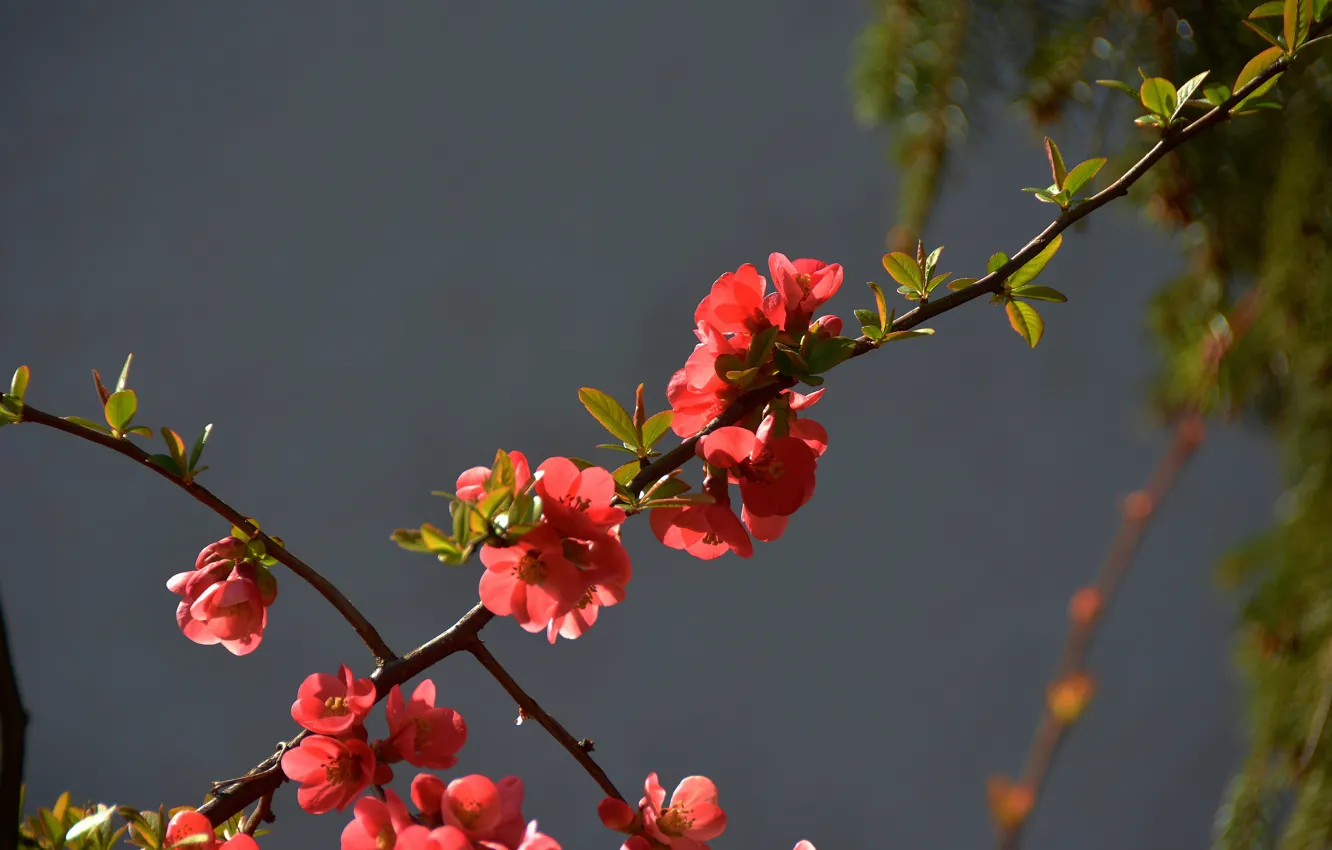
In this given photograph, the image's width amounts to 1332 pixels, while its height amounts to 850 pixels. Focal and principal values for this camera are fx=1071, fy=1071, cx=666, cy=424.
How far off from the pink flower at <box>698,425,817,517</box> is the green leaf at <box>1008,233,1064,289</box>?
0.30 ft

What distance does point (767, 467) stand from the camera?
312mm

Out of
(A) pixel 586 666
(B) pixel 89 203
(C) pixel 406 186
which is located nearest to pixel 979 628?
(A) pixel 586 666

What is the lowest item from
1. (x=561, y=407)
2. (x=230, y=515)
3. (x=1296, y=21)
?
(x=1296, y=21)

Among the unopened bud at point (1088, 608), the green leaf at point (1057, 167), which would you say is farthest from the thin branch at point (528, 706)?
the unopened bud at point (1088, 608)

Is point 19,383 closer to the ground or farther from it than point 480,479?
farther from it

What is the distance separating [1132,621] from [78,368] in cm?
163

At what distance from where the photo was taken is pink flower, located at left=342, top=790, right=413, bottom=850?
0.28 meters

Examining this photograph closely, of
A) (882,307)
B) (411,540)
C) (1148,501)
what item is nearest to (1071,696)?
(1148,501)

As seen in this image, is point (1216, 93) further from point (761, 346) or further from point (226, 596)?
point (226, 596)

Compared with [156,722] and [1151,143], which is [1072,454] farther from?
[156,722]

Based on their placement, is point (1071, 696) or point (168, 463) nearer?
point (168, 463)

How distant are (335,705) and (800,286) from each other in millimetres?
188

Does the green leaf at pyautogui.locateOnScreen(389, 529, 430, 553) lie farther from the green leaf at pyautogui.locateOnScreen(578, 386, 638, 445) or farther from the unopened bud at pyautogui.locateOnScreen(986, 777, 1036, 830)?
the unopened bud at pyautogui.locateOnScreen(986, 777, 1036, 830)

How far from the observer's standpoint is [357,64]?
1520mm
